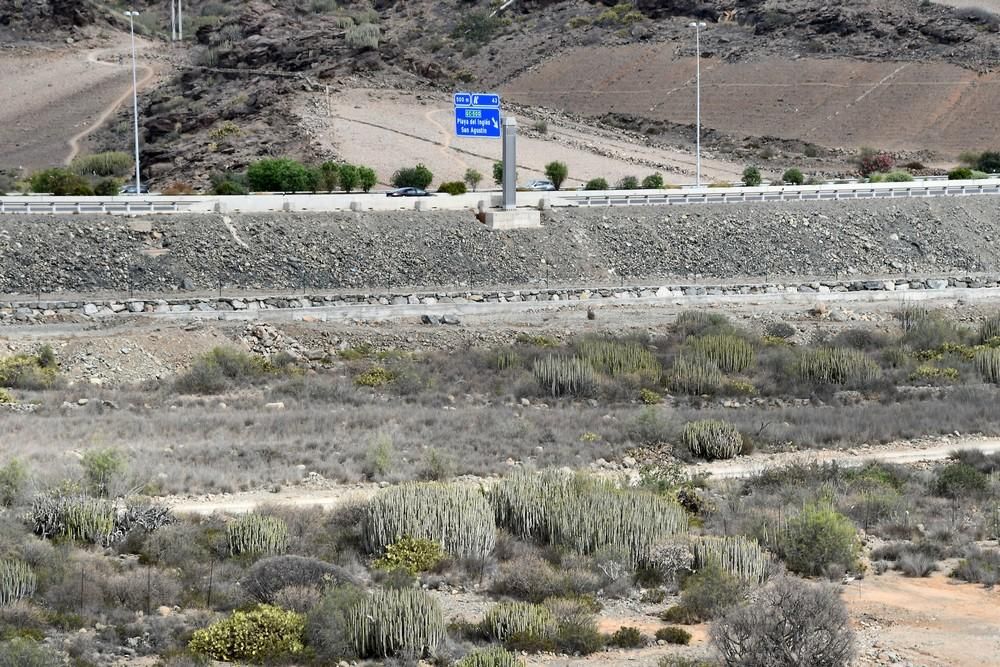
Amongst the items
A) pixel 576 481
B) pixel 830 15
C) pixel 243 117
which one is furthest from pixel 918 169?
pixel 576 481

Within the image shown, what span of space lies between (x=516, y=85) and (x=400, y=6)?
30.3 meters

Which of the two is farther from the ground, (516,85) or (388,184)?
(516,85)

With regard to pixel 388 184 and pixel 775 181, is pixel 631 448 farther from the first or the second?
pixel 775 181

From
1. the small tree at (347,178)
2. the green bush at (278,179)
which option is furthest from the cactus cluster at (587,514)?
the small tree at (347,178)

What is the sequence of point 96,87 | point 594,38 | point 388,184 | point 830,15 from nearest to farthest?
point 388,184
point 96,87
point 830,15
point 594,38

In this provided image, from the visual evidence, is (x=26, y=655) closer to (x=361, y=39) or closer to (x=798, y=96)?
(x=361, y=39)

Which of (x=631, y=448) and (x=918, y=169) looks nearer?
(x=631, y=448)

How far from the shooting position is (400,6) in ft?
422

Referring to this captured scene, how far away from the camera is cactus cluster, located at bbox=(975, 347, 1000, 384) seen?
3259 centimetres

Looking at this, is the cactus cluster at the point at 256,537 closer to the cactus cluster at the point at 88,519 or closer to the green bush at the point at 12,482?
the cactus cluster at the point at 88,519

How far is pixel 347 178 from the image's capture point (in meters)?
57.0

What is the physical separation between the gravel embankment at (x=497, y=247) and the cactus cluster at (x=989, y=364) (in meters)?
15.6

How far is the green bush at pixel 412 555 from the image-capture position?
17.5 meters

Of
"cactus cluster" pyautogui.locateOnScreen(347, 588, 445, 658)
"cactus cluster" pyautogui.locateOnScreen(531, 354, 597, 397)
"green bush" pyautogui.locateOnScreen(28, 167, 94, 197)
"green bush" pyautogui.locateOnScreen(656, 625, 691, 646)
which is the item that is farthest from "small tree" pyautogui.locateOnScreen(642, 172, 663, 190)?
"cactus cluster" pyautogui.locateOnScreen(347, 588, 445, 658)
